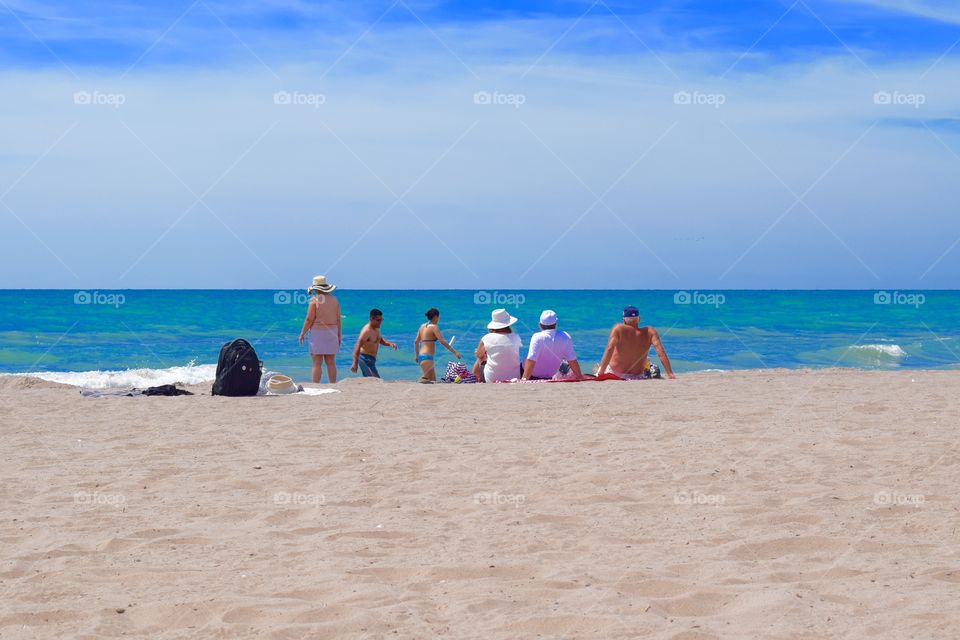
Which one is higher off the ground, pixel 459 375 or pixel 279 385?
pixel 459 375

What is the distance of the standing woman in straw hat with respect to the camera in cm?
1331

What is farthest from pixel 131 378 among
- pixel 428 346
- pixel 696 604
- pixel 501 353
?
pixel 696 604

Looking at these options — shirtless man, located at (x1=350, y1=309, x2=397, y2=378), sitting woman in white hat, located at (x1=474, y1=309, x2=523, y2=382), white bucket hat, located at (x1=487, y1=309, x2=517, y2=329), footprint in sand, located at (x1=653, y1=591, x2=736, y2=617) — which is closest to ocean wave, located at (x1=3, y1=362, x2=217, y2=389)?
shirtless man, located at (x1=350, y1=309, x2=397, y2=378)

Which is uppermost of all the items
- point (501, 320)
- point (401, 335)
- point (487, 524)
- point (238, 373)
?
point (401, 335)

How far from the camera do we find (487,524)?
5.12 meters

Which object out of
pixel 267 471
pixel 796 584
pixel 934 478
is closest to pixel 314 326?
pixel 267 471

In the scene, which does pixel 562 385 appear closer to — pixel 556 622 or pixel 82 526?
pixel 82 526

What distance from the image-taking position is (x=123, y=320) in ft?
131

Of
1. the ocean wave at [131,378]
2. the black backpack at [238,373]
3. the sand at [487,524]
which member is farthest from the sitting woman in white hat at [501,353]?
the ocean wave at [131,378]

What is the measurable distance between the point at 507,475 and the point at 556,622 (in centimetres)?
268

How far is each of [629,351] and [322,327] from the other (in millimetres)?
4292

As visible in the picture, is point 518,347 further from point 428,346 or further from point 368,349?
point 368,349

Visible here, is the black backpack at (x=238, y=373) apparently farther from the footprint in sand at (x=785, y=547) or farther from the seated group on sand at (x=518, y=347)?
the footprint in sand at (x=785, y=547)

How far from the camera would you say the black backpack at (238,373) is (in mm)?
11117
